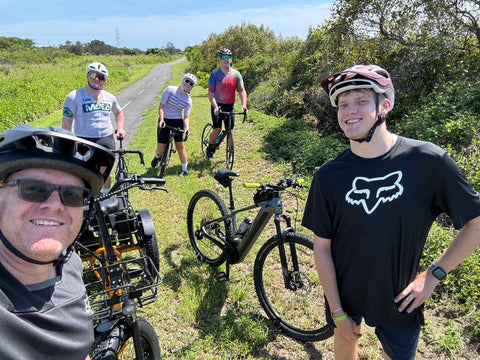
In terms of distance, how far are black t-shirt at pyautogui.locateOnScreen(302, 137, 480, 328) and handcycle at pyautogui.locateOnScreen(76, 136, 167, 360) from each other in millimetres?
1203

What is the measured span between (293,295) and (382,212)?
2.10 meters

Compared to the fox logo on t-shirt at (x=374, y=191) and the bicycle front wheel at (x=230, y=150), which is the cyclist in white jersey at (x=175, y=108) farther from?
the fox logo on t-shirt at (x=374, y=191)

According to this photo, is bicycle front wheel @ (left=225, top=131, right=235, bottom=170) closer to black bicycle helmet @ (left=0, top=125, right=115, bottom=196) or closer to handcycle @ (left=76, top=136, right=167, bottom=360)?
handcycle @ (left=76, top=136, right=167, bottom=360)

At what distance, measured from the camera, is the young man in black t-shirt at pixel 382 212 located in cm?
156

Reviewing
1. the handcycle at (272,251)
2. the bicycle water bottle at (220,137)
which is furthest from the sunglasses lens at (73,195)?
the bicycle water bottle at (220,137)

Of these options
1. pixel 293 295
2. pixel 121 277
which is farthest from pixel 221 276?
pixel 121 277

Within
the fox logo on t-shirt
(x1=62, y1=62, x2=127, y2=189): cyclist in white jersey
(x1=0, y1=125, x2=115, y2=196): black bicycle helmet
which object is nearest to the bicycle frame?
the fox logo on t-shirt

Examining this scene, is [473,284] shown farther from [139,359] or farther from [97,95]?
[97,95]

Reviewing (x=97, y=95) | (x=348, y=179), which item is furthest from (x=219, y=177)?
(x=97, y=95)

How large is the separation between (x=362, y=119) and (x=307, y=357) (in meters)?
2.23

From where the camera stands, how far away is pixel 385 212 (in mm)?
1598

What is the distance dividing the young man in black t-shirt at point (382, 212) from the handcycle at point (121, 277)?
1.19 m

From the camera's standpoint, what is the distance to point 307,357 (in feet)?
9.02

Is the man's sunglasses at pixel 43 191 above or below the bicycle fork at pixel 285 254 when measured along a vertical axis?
above
